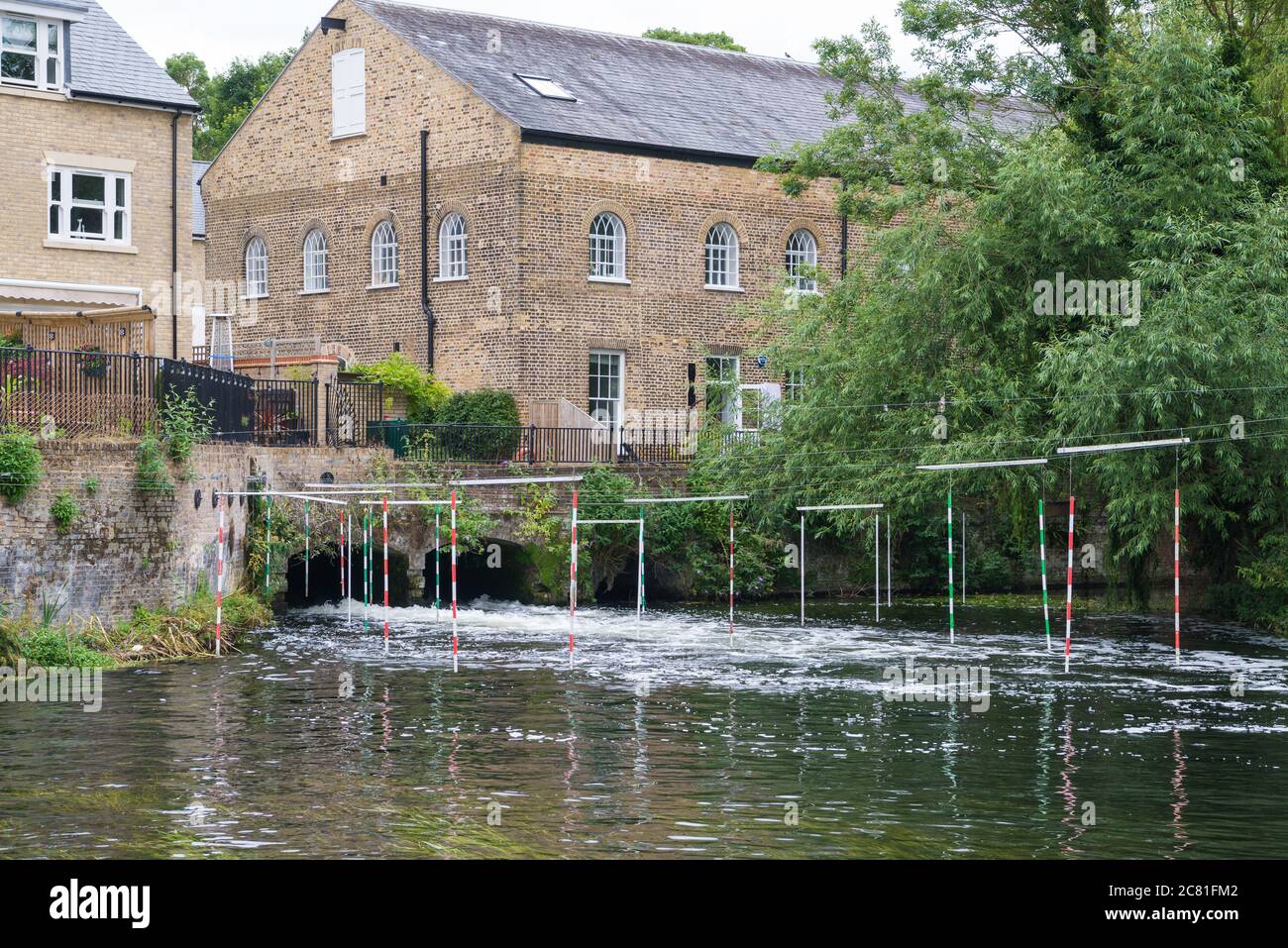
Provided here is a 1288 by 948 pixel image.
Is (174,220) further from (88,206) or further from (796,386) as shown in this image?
(796,386)

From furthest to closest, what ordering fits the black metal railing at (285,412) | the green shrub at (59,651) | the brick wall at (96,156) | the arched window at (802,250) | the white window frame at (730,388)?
the arched window at (802,250) → the white window frame at (730,388) → the brick wall at (96,156) → the black metal railing at (285,412) → the green shrub at (59,651)

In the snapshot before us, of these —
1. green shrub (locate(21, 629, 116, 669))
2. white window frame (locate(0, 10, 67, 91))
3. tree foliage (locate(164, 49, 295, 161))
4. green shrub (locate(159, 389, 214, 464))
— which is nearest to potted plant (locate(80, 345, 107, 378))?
green shrub (locate(159, 389, 214, 464))

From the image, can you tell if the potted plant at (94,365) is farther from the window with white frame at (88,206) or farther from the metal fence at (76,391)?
the window with white frame at (88,206)

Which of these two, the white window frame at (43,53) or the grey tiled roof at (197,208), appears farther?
the grey tiled roof at (197,208)

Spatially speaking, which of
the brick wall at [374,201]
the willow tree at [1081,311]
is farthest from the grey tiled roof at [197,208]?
the willow tree at [1081,311]

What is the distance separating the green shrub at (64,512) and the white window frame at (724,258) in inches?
867

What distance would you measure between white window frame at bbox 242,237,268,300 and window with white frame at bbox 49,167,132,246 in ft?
33.0

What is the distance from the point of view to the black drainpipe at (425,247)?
42.8m

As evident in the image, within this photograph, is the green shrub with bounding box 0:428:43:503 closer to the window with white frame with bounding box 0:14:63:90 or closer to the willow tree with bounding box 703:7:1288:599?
the window with white frame with bounding box 0:14:63:90

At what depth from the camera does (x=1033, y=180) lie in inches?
1216

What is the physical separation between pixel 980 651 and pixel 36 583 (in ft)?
48.5

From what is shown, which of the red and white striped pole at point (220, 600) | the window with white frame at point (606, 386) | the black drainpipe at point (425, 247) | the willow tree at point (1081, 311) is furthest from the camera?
the black drainpipe at point (425, 247)

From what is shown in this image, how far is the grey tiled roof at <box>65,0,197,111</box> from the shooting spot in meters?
36.8
